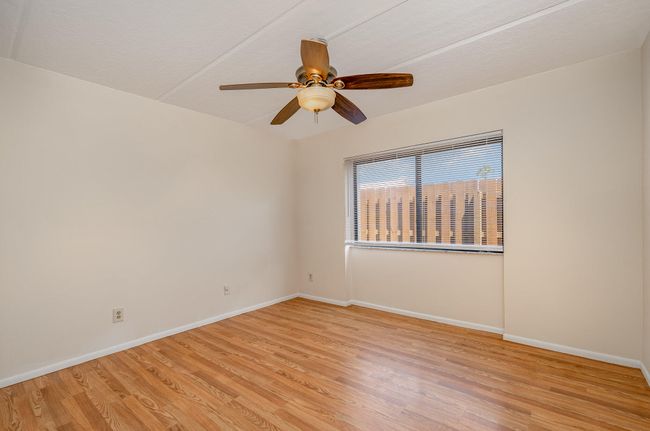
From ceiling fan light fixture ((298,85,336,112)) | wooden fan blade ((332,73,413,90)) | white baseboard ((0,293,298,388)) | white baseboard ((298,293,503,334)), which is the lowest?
white baseboard ((0,293,298,388))

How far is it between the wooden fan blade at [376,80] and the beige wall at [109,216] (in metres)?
2.18

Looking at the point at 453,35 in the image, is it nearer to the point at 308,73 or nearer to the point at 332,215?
the point at 308,73

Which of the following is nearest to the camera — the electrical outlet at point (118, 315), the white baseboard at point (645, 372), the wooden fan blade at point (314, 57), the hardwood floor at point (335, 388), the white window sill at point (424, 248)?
the wooden fan blade at point (314, 57)

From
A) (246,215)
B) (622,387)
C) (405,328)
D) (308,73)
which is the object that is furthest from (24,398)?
(622,387)

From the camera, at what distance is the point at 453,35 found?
82.8 inches

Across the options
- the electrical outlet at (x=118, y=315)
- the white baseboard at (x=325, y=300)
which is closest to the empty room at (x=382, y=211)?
the electrical outlet at (x=118, y=315)

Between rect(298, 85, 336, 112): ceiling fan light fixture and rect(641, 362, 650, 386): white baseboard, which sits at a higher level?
rect(298, 85, 336, 112): ceiling fan light fixture

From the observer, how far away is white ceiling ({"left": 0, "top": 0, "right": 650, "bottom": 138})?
5.95ft

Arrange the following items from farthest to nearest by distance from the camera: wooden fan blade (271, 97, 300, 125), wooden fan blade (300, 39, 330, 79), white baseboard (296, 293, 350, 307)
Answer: white baseboard (296, 293, 350, 307)
wooden fan blade (271, 97, 300, 125)
wooden fan blade (300, 39, 330, 79)

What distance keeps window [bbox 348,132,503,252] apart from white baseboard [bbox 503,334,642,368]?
0.86 meters

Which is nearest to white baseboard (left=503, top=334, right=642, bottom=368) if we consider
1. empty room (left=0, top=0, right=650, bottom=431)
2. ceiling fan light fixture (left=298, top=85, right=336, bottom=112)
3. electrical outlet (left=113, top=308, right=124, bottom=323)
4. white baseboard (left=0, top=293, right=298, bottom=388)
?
empty room (left=0, top=0, right=650, bottom=431)

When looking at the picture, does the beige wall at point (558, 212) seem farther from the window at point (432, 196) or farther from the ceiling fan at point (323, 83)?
the ceiling fan at point (323, 83)

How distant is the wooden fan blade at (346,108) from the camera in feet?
7.25

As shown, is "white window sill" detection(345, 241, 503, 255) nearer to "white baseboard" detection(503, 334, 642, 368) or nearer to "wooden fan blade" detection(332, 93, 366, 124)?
"white baseboard" detection(503, 334, 642, 368)
